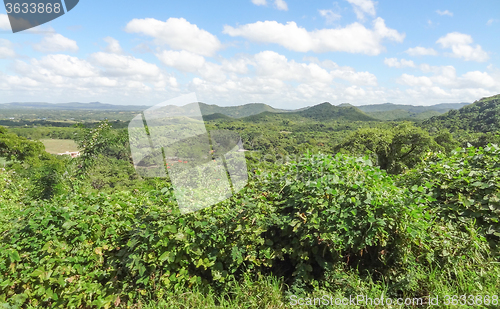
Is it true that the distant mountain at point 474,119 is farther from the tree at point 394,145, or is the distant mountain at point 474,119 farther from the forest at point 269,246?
the forest at point 269,246

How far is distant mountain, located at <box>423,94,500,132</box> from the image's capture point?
58.9 m

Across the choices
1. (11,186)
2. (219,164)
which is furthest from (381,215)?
(11,186)

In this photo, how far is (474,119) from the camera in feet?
224

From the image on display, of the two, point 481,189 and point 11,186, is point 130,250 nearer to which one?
point 481,189

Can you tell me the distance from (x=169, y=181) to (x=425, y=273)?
229cm

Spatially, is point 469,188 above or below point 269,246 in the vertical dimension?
above

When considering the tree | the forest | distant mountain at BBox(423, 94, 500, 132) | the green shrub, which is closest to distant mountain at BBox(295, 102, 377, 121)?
distant mountain at BBox(423, 94, 500, 132)

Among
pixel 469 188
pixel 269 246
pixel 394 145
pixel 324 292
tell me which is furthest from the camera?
pixel 394 145

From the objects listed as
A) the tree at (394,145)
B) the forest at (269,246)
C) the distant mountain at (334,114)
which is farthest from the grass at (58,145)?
the distant mountain at (334,114)

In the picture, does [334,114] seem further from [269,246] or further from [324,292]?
[324,292]

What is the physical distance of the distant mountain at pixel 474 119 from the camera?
58.9m

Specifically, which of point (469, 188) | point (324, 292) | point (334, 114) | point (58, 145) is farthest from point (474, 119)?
point (58, 145)

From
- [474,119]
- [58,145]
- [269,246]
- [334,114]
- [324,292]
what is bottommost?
[58,145]

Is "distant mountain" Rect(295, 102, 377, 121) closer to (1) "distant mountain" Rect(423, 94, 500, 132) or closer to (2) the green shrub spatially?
(1) "distant mountain" Rect(423, 94, 500, 132)
